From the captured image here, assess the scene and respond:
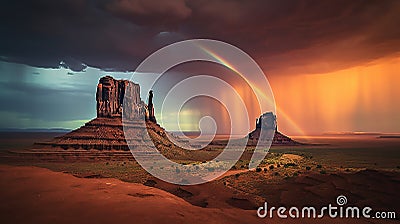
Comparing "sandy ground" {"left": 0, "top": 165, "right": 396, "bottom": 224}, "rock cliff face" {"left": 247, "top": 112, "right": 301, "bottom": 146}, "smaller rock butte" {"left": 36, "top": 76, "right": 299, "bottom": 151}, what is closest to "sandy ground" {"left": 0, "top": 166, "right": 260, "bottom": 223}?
"sandy ground" {"left": 0, "top": 165, "right": 396, "bottom": 224}

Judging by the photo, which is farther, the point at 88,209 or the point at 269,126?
the point at 269,126

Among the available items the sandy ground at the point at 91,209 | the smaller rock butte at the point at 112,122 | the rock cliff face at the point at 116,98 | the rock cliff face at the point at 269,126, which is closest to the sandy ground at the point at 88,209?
the sandy ground at the point at 91,209

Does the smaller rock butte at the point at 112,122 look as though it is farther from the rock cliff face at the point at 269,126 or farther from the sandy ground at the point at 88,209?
→ the rock cliff face at the point at 269,126

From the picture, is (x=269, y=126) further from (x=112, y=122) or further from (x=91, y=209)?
(x=91, y=209)

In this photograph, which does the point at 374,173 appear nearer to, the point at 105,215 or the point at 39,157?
the point at 105,215

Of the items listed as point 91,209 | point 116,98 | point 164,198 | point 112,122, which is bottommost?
point 164,198

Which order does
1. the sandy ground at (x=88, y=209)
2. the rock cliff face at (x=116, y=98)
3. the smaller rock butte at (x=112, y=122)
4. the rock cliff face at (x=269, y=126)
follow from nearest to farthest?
1. the sandy ground at (x=88, y=209)
2. the smaller rock butte at (x=112, y=122)
3. the rock cliff face at (x=116, y=98)
4. the rock cliff face at (x=269, y=126)

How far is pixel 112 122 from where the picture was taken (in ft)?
315

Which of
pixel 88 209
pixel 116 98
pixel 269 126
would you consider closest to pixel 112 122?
pixel 116 98

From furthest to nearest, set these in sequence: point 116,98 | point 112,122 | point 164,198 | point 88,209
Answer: point 116,98
point 112,122
point 164,198
point 88,209

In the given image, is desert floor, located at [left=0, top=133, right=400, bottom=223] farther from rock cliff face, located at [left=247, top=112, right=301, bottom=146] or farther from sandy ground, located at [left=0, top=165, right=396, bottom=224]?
rock cliff face, located at [left=247, top=112, right=301, bottom=146]

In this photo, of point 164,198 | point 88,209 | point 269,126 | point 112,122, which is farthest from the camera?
point 269,126

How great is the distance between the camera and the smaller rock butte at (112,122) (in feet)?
262

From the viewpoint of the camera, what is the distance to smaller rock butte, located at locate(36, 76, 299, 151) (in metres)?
79.8
